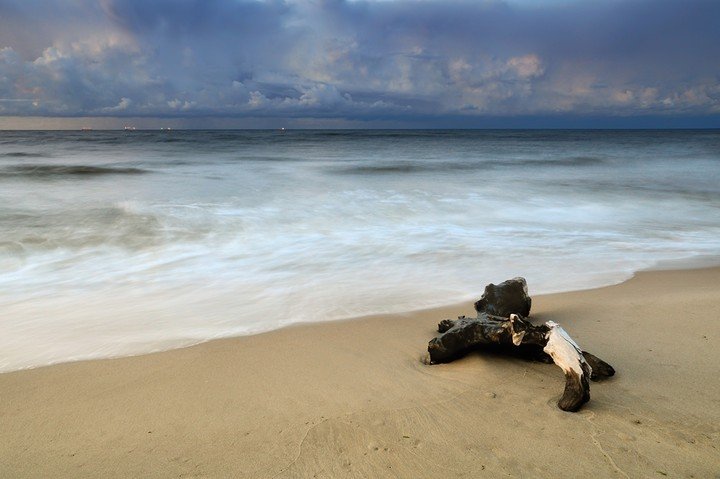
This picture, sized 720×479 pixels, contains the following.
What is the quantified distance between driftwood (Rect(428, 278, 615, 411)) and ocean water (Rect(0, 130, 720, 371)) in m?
1.34

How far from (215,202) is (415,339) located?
9.23m

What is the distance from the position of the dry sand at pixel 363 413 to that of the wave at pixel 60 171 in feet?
56.7

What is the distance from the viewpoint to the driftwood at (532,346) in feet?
8.11

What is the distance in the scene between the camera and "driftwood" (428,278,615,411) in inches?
97.3

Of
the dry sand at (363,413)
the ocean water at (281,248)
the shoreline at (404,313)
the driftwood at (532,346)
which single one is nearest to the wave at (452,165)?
the ocean water at (281,248)

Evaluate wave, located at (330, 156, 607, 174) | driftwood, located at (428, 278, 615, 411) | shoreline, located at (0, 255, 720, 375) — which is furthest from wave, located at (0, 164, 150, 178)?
driftwood, located at (428, 278, 615, 411)

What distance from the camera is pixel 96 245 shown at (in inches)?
293

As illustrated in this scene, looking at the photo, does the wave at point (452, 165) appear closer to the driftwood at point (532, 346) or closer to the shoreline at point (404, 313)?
the shoreline at point (404, 313)

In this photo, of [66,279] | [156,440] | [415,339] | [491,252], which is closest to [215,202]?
[66,279]

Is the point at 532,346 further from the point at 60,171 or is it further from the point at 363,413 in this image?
the point at 60,171

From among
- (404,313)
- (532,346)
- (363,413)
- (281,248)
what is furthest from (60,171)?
(532,346)

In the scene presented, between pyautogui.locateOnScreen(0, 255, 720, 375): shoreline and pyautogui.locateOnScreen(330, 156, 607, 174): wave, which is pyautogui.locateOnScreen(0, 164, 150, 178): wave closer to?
pyautogui.locateOnScreen(330, 156, 607, 174): wave

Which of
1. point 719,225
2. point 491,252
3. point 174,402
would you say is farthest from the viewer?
point 719,225

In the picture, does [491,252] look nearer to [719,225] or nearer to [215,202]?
[719,225]
